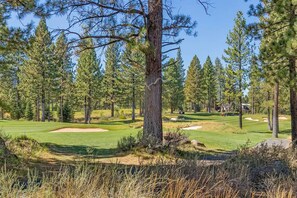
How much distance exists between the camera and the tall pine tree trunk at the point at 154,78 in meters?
8.46

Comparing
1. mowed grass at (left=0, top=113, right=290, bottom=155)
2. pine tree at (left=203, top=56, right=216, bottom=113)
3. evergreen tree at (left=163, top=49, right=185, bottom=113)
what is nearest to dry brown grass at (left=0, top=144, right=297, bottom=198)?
mowed grass at (left=0, top=113, right=290, bottom=155)

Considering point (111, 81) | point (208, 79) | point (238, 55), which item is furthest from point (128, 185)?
point (208, 79)

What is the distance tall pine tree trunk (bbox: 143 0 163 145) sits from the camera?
8.46 metres

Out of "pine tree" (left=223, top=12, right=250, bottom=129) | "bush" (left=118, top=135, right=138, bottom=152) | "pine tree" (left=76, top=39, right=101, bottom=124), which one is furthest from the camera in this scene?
"pine tree" (left=76, top=39, right=101, bottom=124)

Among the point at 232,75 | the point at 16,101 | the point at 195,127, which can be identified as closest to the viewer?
the point at 195,127

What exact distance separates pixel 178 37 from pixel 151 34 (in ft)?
3.91

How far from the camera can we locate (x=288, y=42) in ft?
24.0

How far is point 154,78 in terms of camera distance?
8.50m

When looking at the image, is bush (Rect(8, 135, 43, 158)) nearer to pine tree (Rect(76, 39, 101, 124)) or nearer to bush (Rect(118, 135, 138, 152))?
bush (Rect(118, 135, 138, 152))

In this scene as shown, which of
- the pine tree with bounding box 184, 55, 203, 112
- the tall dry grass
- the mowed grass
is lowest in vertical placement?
the mowed grass

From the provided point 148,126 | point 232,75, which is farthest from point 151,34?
point 232,75

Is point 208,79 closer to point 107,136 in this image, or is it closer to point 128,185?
point 107,136

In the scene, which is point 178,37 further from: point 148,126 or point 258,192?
point 258,192

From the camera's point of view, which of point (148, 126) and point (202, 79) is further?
point (202, 79)
